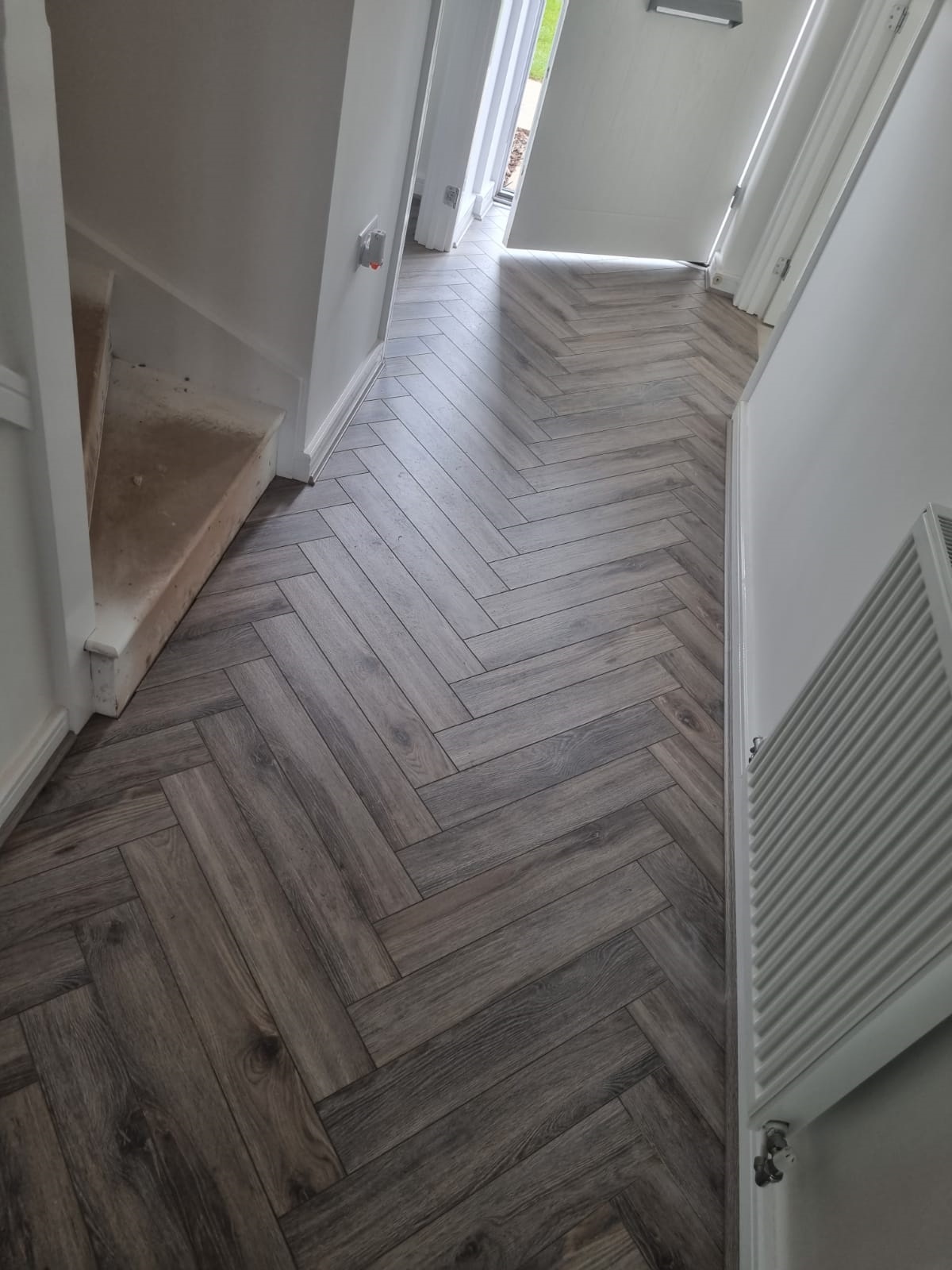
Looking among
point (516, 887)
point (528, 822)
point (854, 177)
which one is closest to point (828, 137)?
point (854, 177)

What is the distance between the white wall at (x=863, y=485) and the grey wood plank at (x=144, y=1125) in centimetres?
70

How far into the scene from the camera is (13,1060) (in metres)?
1.17

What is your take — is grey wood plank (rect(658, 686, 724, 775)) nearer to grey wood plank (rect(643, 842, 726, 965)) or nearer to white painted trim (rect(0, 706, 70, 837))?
grey wood plank (rect(643, 842, 726, 965))

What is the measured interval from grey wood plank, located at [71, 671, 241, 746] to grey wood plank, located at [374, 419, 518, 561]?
803 mm

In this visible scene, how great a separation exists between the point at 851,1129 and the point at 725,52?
3865mm

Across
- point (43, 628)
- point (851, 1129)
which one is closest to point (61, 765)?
point (43, 628)

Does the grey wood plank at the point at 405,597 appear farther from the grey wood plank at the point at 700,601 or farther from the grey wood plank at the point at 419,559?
the grey wood plank at the point at 700,601

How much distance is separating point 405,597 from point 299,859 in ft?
2.42

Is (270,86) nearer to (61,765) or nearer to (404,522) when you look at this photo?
(404,522)

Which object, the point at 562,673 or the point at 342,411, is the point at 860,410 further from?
the point at 342,411

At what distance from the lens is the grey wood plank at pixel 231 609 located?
1824mm

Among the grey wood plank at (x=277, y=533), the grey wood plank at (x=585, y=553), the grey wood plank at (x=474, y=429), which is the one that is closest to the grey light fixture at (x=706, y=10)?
the grey wood plank at (x=474, y=429)

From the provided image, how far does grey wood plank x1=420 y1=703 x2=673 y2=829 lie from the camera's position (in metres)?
1.67

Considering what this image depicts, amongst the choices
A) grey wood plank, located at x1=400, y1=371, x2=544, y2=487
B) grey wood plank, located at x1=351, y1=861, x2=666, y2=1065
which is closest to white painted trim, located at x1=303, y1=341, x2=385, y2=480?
grey wood plank, located at x1=400, y1=371, x2=544, y2=487
